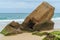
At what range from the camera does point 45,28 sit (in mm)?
14094

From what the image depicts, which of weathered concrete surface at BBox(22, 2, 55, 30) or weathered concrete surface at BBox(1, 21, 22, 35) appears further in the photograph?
weathered concrete surface at BBox(22, 2, 55, 30)

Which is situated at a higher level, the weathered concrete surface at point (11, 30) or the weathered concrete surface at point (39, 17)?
the weathered concrete surface at point (39, 17)

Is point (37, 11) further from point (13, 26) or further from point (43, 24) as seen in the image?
point (13, 26)

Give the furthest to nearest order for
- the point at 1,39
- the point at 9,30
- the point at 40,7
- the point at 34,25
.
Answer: the point at 40,7 < the point at 34,25 < the point at 9,30 < the point at 1,39

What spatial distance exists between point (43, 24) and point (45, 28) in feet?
1.51

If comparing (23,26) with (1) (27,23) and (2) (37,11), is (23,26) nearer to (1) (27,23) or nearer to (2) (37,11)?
(1) (27,23)

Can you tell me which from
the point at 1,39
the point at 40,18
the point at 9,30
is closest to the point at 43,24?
the point at 40,18

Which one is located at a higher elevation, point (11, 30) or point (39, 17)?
point (39, 17)

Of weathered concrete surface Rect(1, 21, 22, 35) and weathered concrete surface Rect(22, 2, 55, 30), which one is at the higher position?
weathered concrete surface Rect(22, 2, 55, 30)

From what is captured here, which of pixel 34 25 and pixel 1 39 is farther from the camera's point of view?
pixel 34 25

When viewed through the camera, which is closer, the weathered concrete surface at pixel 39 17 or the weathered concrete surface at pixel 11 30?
the weathered concrete surface at pixel 11 30

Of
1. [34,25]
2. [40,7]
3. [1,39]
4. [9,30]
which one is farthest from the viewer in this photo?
[40,7]

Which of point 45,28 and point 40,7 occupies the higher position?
point 40,7

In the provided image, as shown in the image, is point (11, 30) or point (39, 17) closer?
point (11, 30)
